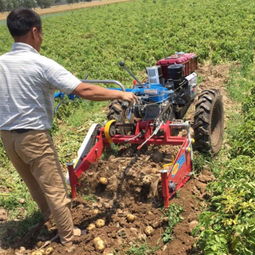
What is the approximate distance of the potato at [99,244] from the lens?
3941mm

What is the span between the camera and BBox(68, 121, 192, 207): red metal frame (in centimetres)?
441

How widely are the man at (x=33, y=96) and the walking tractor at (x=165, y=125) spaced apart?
706 mm

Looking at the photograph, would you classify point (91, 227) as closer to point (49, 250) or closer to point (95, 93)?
point (49, 250)

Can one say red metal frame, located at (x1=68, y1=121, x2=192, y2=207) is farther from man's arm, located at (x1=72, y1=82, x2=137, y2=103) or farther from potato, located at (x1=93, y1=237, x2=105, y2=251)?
man's arm, located at (x1=72, y1=82, x2=137, y2=103)

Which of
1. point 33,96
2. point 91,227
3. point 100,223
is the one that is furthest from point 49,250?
point 33,96

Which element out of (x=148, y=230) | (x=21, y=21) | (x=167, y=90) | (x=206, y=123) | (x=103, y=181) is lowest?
(x=148, y=230)

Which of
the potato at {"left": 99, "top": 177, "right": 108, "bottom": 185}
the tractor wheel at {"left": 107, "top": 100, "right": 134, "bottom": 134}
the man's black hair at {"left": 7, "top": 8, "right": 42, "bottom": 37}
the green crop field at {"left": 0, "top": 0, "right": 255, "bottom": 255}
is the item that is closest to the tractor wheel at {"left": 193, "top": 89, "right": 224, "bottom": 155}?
the green crop field at {"left": 0, "top": 0, "right": 255, "bottom": 255}

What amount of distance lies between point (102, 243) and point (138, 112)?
2.02m

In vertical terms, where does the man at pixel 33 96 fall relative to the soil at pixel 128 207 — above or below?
above

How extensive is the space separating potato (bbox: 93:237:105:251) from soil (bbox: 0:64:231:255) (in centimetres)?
4

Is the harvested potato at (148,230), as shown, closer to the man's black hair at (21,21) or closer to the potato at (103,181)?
the potato at (103,181)

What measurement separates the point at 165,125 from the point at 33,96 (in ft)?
6.20

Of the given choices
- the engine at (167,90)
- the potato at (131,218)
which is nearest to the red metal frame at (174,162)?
the engine at (167,90)

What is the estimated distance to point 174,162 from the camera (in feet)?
14.7
